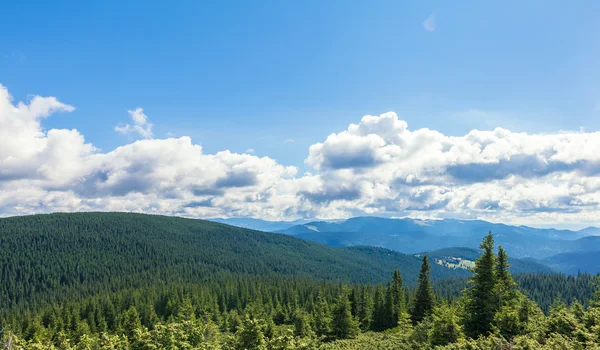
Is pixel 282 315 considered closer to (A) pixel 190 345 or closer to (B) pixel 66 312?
(B) pixel 66 312

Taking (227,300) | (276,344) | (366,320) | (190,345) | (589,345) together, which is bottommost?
(227,300)

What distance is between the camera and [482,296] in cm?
3650

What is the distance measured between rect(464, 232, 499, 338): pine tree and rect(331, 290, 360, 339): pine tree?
34.4 m

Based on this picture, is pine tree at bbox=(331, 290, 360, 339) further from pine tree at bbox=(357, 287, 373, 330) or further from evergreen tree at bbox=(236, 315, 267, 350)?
evergreen tree at bbox=(236, 315, 267, 350)

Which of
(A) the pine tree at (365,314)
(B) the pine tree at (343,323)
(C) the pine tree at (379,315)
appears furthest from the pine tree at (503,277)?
(A) the pine tree at (365,314)

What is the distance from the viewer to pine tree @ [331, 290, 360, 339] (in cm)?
6956

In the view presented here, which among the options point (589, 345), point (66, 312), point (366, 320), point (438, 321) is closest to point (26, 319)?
point (66, 312)

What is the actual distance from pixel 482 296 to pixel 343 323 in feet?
128

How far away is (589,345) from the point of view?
75.8ft

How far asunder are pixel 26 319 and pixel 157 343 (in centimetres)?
14397

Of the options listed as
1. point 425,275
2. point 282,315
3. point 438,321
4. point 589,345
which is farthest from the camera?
point 282,315

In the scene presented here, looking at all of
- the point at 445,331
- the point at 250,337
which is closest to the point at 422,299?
the point at 445,331

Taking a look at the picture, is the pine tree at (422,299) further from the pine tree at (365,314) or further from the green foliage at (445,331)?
the green foliage at (445,331)

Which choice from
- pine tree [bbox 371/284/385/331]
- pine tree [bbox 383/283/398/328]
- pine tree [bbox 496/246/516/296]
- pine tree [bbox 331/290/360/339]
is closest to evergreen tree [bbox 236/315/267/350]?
pine tree [bbox 496/246/516/296]
